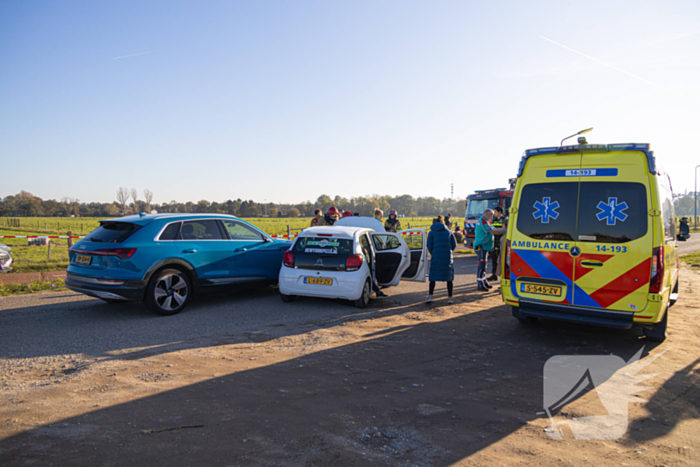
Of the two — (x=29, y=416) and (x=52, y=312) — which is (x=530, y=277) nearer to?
(x=29, y=416)

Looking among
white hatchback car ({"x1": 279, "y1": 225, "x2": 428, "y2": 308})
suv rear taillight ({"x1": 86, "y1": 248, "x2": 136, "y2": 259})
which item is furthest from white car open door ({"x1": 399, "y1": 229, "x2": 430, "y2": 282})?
suv rear taillight ({"x1": 86, "y1": 248, "x2": 136, "y2": 259})

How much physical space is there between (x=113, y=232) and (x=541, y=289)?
669 centimetres

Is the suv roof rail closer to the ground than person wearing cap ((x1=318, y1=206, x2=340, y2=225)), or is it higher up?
higher up

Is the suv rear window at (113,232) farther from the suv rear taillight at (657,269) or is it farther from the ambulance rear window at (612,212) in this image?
the suv rear taillight at (657,269)

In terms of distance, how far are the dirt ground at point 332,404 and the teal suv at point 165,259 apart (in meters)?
1.84

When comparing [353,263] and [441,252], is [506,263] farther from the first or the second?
[353,263]

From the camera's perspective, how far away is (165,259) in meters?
7.36

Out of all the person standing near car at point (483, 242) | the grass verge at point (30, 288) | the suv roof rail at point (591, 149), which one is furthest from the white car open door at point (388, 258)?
the grass verge at point (30, 288)

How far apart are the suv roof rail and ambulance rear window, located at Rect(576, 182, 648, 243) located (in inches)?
15.2

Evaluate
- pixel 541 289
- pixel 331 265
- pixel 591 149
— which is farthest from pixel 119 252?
pixel 591 149

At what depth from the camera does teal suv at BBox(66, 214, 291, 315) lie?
22.8 ft

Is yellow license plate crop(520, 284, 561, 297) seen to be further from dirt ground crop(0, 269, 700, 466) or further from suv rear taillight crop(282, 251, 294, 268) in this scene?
suv rear taillight crop(282, 251, 294, 268)

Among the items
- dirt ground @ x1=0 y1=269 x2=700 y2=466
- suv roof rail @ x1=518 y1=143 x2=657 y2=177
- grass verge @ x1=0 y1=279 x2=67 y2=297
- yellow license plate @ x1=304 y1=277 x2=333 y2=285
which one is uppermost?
suv roof rail @ x1=518 y1=143 x2=657 y2=177

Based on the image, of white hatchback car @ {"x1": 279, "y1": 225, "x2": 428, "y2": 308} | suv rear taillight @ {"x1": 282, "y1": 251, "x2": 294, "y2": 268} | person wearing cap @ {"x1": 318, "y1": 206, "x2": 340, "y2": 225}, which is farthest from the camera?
person wearing cap @ {"x1": 318, "y1": 206, "x2": 340, "y2": 225}
